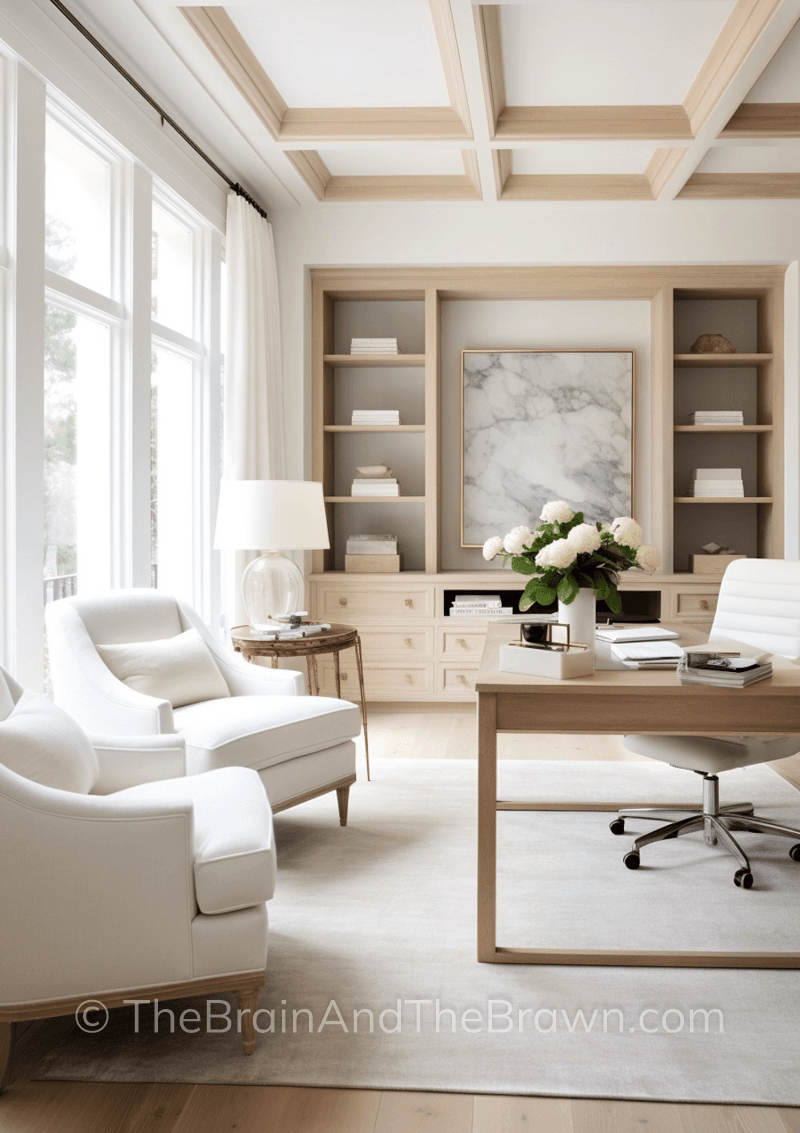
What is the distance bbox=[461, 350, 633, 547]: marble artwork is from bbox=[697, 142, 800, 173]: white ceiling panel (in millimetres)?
1155

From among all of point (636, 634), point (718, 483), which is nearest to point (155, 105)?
point (636, 634)

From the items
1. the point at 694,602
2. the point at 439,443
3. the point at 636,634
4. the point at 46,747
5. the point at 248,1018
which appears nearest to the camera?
the point at 248,1018

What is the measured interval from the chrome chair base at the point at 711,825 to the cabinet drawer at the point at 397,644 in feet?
7.47

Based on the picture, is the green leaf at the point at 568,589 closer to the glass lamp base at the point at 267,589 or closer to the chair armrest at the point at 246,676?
the chair armrest at the point at 246,676

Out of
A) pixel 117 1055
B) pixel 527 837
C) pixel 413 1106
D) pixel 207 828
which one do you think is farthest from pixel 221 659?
pixel 413 1106

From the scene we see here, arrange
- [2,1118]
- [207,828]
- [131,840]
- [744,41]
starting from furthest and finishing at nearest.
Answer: [744,41], [207,828], [131,840], [2,1118]

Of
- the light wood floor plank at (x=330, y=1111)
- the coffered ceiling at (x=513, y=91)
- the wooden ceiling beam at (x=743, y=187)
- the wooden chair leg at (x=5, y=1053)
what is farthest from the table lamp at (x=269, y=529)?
the wooden ceiling beam at (x=743, y=187)

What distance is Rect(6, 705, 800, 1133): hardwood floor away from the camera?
1690mm

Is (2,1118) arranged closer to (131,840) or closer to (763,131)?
(131,840)

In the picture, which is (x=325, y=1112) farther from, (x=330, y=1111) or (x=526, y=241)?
(x=526, y=241)

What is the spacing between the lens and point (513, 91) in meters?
4.08

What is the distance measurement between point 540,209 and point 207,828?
4330 mm

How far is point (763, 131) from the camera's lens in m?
4.21

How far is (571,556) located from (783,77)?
267 cm
